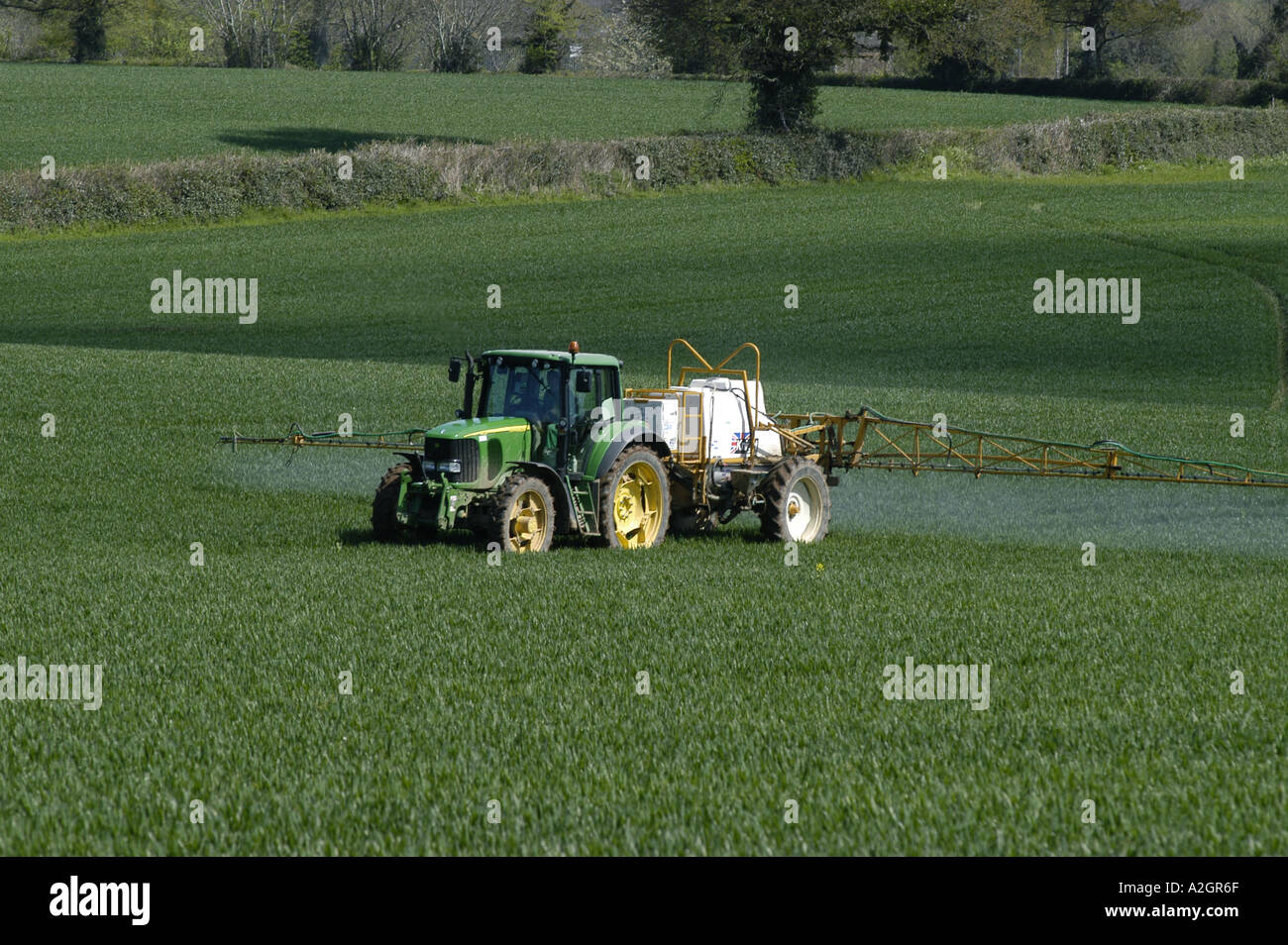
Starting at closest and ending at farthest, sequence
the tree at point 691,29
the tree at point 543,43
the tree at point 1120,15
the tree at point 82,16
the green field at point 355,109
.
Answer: the tree at point 691,29
the green field at point 355,109
the tree at point 82,16
the tree at point 543,43
the tree at point 1120,15

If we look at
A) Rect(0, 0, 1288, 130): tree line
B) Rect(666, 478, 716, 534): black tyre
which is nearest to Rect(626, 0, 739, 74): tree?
Rect(0, 0, 1288, 130): tree line

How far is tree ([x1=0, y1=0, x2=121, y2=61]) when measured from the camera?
89.2 m

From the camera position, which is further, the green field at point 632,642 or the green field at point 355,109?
the green field at point 355,109

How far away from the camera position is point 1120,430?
25.5 metres

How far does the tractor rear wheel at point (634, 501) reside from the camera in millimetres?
15078

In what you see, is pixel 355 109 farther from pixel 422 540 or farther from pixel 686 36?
pixel 422 540

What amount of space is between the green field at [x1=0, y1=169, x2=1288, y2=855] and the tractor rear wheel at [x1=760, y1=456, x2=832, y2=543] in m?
0.39

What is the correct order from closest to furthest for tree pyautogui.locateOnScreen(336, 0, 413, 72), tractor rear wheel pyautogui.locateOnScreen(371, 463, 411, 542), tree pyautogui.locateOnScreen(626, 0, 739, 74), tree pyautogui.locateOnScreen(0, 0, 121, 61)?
tractor rear wheel pyautogui.locateOnScreen(371, 463, 411, 542) → tree pyautogui.locateOnScreen(626, 0, 739, 74) → tree pyautogui.locateOnScreen(0, 0, 121, 61) → tree pyautogui.locateOnScreen(336, 0, 413, 72)

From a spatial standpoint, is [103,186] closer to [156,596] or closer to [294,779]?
[156,596]

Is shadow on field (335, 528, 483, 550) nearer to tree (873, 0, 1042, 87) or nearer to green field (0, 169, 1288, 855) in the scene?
green field (0, 169, 1288, 855)

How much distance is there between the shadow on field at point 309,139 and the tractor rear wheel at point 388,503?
43790mm

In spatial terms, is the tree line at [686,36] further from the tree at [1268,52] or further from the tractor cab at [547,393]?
the tractor cab at [547,393]

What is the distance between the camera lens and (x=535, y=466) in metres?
14.7

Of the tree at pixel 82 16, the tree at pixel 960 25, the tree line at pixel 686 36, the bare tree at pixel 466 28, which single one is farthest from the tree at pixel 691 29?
the tree at pixel 82 16
